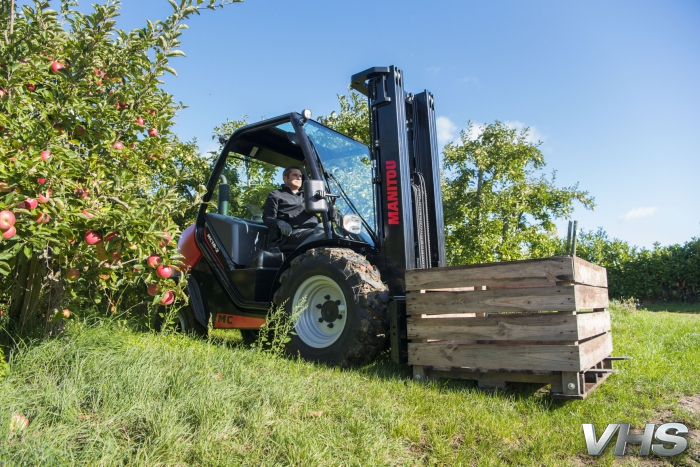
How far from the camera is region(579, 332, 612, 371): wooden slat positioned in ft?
10.9

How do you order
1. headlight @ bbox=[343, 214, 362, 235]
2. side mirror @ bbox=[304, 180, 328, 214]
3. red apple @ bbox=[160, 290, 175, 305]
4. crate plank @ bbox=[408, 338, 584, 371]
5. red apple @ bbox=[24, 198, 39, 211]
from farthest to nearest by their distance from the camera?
headlight @ bbox=[343, 214, 362, 235]
side mirror @ bbox=[304, 180, 328, 214]
crate plank @ bbox=[408, 338, 584, 371]
red apple @ bbox=[160, 290, 175, 305]
red apple @ bbox=[24, 198, 39, 211]

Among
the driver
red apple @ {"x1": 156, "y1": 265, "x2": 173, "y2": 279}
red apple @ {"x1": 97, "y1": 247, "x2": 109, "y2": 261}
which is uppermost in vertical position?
the driver

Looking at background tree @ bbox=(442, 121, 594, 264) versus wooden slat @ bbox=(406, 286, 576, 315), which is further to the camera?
background tree @ bbox=(442, 121, 594, 264)

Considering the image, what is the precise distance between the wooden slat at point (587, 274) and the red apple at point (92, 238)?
9.48ft

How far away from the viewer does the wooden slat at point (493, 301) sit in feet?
10.9

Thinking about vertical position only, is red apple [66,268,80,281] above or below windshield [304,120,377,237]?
below

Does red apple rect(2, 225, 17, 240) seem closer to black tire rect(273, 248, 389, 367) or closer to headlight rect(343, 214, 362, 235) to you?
black tire rect(273, 248, 389, 367)

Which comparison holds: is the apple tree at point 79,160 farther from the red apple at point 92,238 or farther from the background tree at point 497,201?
the background tree at point 497,201

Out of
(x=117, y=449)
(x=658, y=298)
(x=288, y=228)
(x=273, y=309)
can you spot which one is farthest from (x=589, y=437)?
(x=658, y=298)

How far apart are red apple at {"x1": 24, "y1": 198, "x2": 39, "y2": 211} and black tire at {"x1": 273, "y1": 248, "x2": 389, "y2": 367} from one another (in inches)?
87.5

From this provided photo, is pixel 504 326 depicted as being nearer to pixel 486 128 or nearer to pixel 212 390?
pixel 212 390

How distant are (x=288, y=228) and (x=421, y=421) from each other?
254 centimetres

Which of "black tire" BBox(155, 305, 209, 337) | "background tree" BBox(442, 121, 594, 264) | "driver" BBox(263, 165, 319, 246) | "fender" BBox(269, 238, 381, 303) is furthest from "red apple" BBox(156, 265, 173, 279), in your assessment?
"background tree" BBox(442, 121, 594, 264)

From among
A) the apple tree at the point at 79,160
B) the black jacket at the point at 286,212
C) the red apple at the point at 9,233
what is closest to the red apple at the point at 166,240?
the apple tree at the point at 79,160
